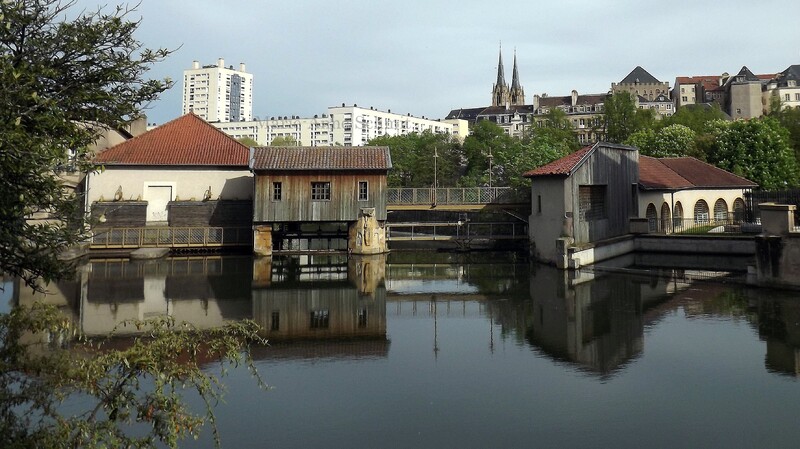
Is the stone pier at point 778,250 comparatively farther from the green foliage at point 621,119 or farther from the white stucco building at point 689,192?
the green foliage at point 621,119

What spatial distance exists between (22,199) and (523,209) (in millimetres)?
31561

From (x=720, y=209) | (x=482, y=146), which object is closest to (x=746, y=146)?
(x=720, y=209)

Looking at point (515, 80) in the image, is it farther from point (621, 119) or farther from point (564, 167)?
point (564, 167)

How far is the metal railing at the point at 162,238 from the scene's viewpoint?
31531 mm

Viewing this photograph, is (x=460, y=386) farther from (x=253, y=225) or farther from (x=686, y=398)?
(x=253, y=225)

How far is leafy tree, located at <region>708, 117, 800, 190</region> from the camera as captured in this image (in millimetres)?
43906

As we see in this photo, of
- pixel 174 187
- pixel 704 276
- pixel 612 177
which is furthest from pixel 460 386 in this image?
pixel 174 187

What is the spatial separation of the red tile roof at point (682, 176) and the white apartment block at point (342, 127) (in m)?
78.5

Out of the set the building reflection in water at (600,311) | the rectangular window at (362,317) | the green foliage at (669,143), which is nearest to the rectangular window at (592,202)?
the building reflection in water at (600,311)

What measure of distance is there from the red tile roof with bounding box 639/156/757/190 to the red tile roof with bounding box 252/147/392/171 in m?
16.1

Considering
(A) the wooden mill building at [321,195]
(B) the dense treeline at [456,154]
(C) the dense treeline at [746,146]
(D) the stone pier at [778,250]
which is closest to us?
(D) the stone pier at [778,250]

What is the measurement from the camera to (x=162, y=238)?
3198cm

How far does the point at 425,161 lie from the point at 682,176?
94.3 ft

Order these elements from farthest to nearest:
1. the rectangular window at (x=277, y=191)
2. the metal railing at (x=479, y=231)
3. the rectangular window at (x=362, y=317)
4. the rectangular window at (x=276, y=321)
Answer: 1. the metal railing at (x=479, y=231)
2. the rectangular window at (x=277, y=191)
3. the rectangular window at (x=362, y=317)
4. the rectangular window at (x=276, y=321)
